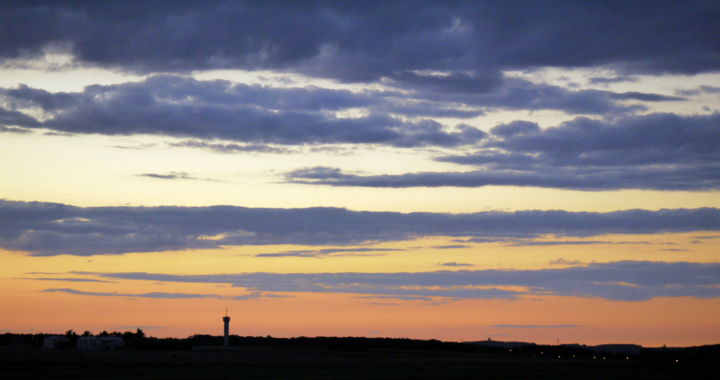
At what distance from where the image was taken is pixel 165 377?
3236 inches

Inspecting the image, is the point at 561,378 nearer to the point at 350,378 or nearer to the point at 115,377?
the point at 350,378

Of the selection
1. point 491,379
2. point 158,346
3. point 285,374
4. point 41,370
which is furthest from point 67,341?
point 491,379

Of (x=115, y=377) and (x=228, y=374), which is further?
(x=228, y=374)

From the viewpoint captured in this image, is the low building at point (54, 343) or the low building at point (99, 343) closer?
the low building at point (99, 343)

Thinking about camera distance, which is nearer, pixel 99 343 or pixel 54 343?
pixel 99 343

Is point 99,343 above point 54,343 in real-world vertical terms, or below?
below

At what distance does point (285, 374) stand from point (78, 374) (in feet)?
65.2

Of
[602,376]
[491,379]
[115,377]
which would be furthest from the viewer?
[602,376]

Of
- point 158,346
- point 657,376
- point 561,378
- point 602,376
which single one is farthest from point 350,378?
point 158,346

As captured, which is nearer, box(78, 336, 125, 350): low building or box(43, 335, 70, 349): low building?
box(78, 336, 125, 350): low building

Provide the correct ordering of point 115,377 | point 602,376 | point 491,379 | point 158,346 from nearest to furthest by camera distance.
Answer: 1. point 115,377
2. point 491,379
3. point 602,376
4. point 158,346

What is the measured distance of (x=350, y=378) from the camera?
8500 cm

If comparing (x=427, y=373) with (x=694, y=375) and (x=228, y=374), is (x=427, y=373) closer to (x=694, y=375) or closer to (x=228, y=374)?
(x=228, y=374)

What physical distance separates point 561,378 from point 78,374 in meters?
47.1
